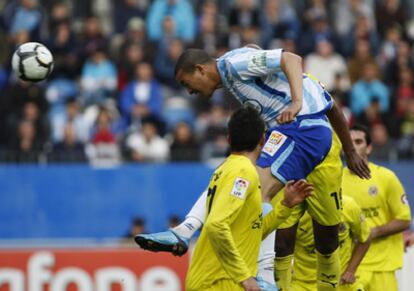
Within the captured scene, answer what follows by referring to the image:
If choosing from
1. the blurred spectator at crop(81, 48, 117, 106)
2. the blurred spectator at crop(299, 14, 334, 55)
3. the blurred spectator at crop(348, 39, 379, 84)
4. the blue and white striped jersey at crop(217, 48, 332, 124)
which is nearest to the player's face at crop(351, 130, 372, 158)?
the blue and white striped jersey at crop(217, 48, 332, 124)

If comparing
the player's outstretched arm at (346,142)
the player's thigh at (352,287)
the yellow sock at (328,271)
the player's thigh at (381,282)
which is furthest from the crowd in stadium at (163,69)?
the yellow sock at (328,271)

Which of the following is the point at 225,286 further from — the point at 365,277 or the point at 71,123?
the point at 71,123

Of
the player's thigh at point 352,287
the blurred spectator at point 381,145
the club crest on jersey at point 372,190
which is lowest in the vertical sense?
the player's thigh at point 352,287

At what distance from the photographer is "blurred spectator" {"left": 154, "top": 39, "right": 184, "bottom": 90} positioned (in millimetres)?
20419

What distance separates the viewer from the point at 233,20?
21.4 m

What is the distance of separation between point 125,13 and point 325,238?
38.0 ft

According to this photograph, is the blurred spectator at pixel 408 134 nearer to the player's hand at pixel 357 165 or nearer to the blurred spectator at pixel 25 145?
the blurred spectator at pixel 25 145

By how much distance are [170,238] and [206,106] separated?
32.8 ft

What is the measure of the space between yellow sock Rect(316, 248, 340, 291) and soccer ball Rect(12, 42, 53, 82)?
3094 millimetres

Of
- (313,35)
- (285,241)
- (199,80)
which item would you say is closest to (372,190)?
(285,241)

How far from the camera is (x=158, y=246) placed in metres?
9.79

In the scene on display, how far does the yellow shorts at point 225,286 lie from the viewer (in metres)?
9.61

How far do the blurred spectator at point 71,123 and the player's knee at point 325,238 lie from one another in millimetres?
8391

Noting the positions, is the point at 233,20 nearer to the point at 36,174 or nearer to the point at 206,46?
the point at 206,46
